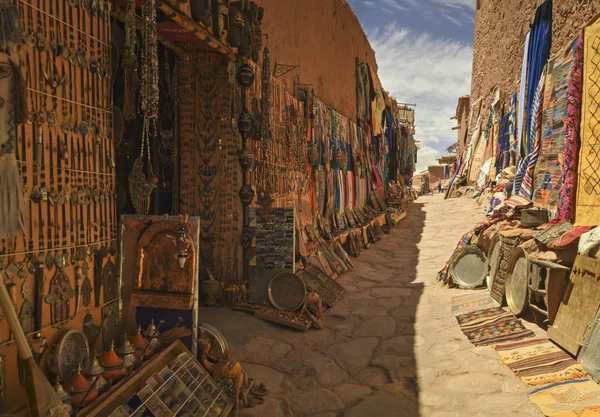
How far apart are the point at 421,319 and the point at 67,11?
446 cm

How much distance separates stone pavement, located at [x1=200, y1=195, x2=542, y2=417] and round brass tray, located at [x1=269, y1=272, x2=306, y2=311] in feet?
1.15

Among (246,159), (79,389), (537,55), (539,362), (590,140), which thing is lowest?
(539,362)

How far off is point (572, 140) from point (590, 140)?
263 mm

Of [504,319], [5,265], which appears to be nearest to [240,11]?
[5,265]

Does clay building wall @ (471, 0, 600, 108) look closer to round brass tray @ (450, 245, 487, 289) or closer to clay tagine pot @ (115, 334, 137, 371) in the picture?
round brass tray @ (450, 245, 487, 289)

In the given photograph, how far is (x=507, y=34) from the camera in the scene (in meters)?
12.9

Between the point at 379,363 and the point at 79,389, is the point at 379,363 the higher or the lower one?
the lower one

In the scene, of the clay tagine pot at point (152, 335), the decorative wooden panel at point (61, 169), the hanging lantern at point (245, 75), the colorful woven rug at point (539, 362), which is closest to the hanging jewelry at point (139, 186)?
the decorative wooden panel at point (61, 169)

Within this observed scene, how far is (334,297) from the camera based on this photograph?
5.81 m

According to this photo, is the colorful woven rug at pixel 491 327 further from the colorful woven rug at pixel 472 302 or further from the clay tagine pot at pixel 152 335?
the clay tagine pot at pixel 152 335

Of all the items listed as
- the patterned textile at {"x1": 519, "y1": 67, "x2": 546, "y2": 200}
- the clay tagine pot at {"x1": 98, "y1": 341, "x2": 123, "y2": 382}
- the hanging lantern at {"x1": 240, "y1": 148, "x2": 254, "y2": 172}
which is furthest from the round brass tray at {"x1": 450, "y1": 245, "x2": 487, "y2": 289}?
the clay tagine pot at {"x1": 98, "y1": 341, "x2": 123, "y2": 382}

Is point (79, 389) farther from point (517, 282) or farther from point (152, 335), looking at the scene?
point (517, 282)

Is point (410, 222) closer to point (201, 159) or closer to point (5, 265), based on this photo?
point (201, 159)

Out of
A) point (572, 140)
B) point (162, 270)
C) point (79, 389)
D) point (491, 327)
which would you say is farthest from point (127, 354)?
point (572, 140)
